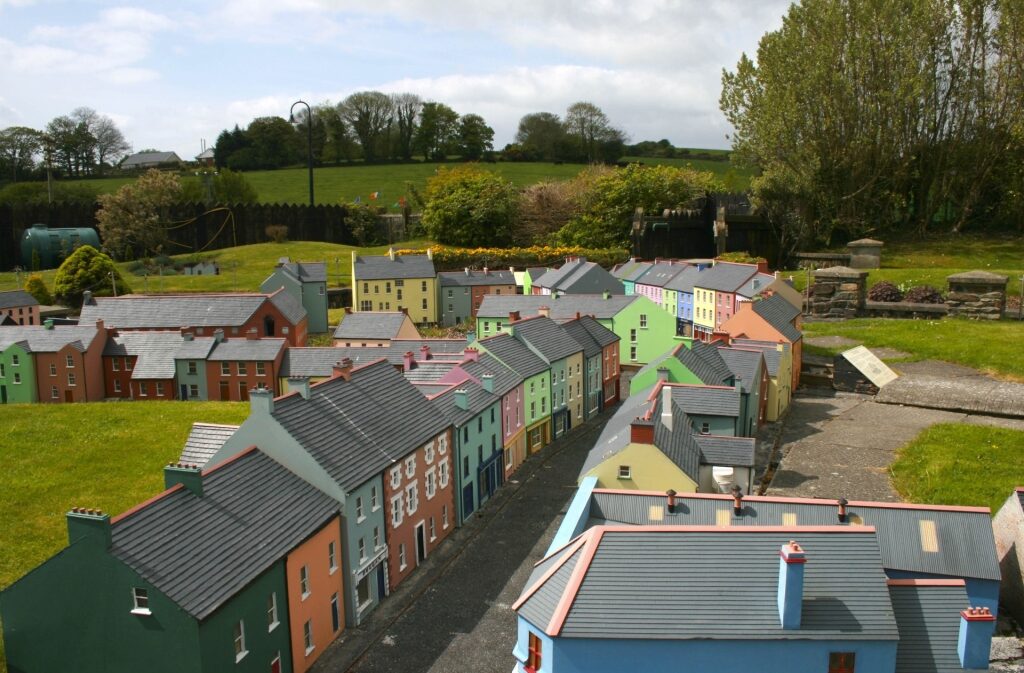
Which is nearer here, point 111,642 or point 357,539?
point 111,642

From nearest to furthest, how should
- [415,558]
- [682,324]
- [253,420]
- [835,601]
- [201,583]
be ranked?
[835,601] < [201,583] < [253,420] < [415,558] < [682,324]

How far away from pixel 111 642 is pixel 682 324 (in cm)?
5131

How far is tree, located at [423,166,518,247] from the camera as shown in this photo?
292 feet

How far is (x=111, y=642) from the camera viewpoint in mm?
17906

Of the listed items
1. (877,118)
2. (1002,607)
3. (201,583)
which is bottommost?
(1002,607)

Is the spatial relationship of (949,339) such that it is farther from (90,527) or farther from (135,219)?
(135,219)

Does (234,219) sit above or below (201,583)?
above

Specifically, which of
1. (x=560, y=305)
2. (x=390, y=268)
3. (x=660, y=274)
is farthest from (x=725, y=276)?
(x=390, y=268)

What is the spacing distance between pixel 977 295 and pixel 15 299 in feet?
207

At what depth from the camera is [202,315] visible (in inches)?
2217

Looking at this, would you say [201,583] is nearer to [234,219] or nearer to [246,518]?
[246,518]

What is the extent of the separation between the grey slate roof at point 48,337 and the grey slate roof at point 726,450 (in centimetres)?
3770

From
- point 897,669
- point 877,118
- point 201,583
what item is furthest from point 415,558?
point 877,118

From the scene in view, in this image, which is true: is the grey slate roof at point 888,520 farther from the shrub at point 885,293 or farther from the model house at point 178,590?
the shrub at point 885,293
